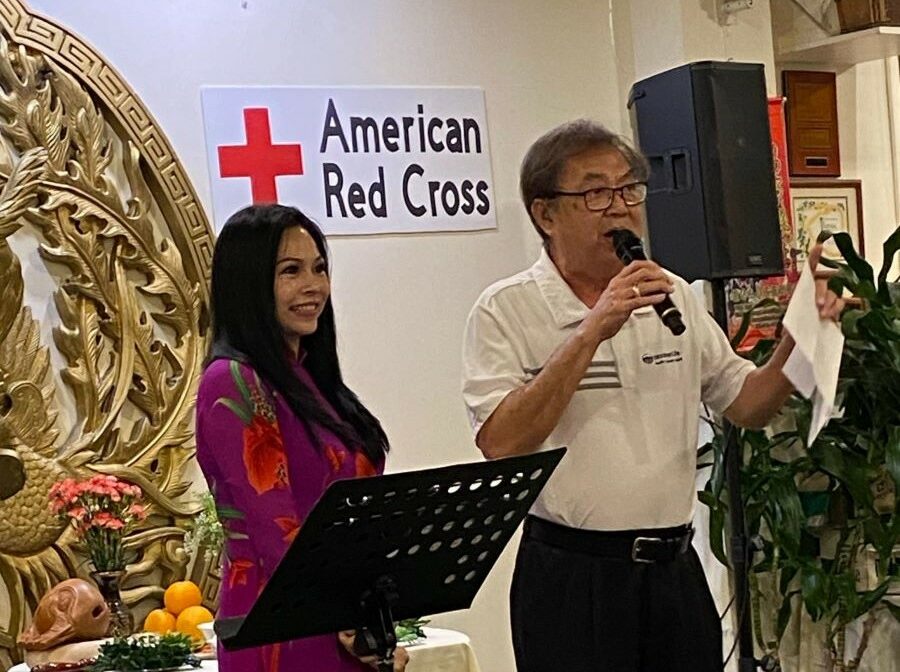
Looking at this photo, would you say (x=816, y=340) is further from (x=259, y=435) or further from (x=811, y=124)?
(x=811, y=124)

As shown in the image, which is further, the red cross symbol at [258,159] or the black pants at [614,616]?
the red cross symbol at [258,159]

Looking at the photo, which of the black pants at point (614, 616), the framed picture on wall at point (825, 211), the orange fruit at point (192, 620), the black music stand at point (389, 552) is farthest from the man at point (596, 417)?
the framed picture on wall at point (825, 211)

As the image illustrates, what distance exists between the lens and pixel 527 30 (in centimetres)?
419

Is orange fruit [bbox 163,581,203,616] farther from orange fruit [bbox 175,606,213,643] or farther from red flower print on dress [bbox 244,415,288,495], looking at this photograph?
red flower print on dress [bbox 244,415,288,495]

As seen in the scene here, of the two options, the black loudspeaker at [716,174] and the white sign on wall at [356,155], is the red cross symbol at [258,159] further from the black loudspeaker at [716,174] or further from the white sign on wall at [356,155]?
the black loudspeaker at [716,174]

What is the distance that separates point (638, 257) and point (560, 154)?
244 mm

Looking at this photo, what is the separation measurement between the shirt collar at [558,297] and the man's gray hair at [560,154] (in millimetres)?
75

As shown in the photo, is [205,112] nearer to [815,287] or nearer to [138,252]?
[138,252]

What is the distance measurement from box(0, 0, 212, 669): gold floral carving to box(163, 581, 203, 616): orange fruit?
0.35 feet

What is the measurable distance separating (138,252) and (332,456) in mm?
1666

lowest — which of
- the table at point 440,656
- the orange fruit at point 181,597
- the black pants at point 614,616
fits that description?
the table at point 440,656

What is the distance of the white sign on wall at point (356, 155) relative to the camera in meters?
3.73

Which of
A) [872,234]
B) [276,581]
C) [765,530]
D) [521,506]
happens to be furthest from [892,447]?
[276,581]

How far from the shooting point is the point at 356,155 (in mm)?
3885
